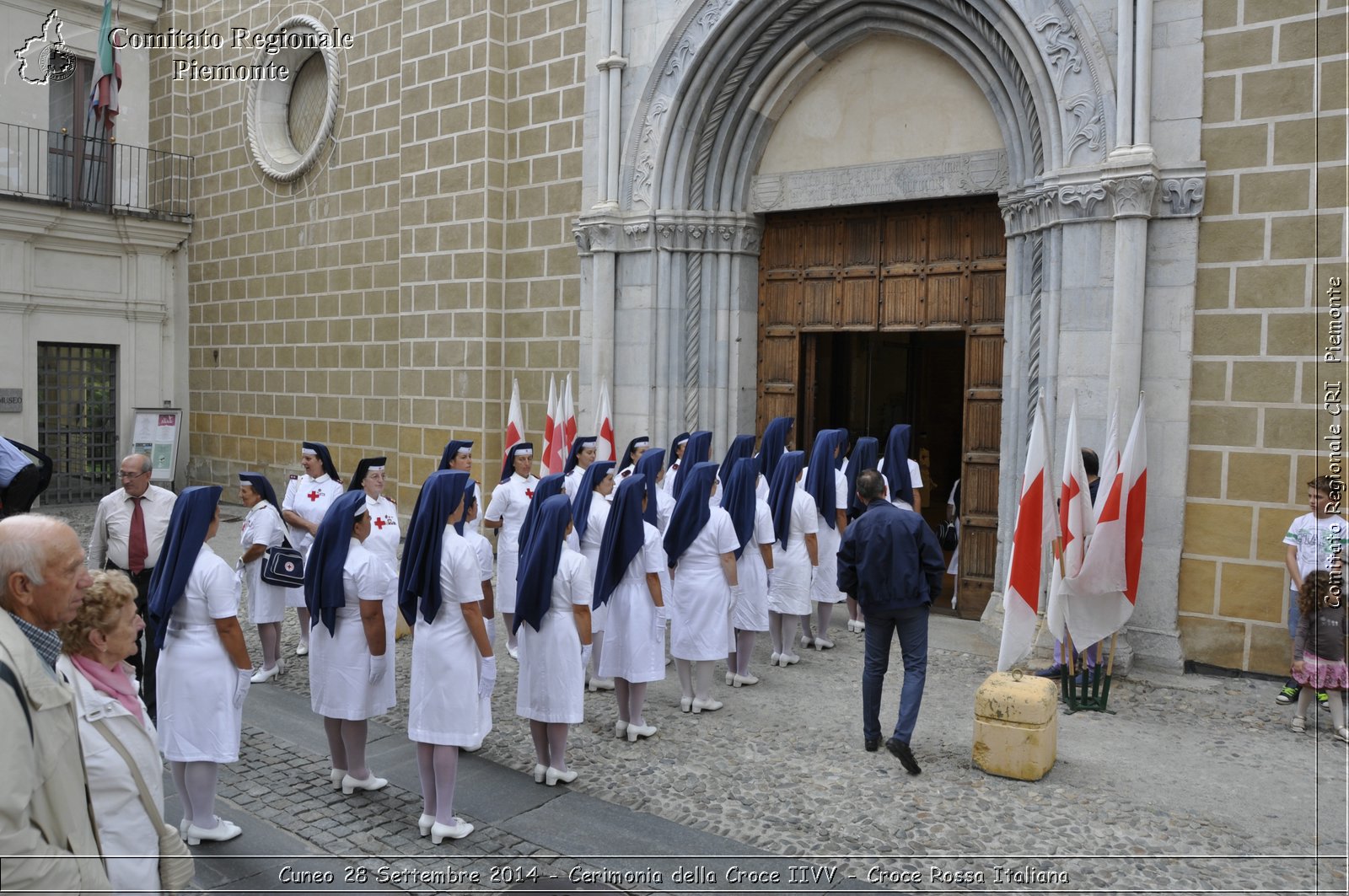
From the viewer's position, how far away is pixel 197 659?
498cm

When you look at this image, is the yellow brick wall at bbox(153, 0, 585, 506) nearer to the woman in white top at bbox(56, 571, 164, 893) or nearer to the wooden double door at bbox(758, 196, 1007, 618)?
the wooden double door at bbox(758, 196, 1007, 618)

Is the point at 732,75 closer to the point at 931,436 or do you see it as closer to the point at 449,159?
the point at 449,159

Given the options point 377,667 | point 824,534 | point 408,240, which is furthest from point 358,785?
point 408,240

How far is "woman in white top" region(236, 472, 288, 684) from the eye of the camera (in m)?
7.32

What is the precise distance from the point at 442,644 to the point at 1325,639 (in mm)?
5545

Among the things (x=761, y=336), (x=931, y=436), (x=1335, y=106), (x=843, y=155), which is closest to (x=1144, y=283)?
(x=1335, y=106)

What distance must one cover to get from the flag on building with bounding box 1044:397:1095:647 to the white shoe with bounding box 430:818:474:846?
4503 mm

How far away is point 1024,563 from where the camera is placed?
22.7 feet

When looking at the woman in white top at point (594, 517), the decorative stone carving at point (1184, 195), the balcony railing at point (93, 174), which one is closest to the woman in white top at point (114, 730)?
the woman in white top at point (594, 517)

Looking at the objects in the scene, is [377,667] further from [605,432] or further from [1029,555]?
[605,432]

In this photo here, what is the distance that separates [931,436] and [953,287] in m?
4.44

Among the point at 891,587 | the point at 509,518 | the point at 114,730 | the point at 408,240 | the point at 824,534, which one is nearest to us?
the point at 114,730

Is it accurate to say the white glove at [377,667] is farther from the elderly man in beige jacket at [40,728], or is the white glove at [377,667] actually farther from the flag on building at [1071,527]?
the flag on building at [1071,527]

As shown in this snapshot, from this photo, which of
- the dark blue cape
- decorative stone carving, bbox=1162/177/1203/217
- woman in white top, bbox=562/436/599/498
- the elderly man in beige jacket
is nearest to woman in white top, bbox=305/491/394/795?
the dark blue cape
